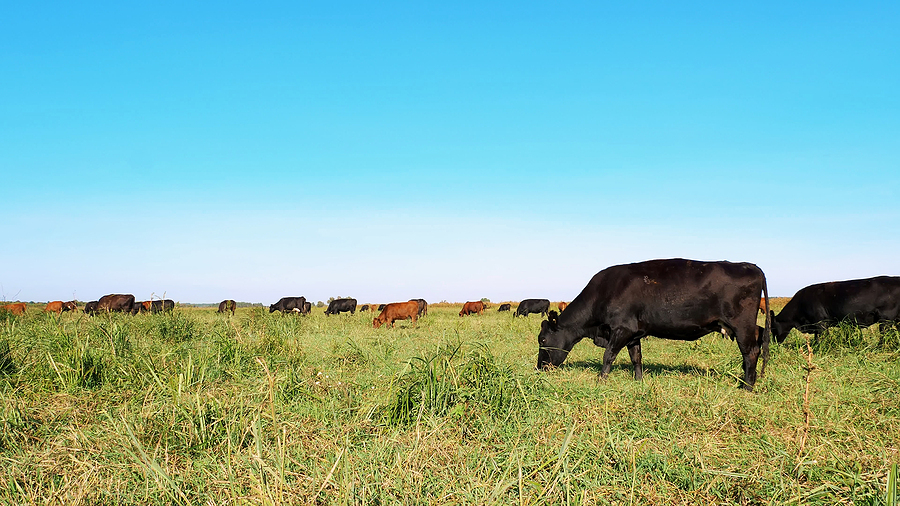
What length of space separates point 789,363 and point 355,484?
28.7 ft

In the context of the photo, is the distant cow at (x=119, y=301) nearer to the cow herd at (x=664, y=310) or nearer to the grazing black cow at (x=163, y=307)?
the grazing black cow at (x=163, y=307)

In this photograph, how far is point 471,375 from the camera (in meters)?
4.91

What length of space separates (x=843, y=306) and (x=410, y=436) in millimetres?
12902

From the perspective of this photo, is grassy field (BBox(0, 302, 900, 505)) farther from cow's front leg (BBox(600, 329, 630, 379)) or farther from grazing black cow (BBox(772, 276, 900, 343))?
grazing black cow (BBox(772, 276, 900, 343))

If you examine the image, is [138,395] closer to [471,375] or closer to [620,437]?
[471,375]

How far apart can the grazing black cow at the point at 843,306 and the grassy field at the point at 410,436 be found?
21.1ft

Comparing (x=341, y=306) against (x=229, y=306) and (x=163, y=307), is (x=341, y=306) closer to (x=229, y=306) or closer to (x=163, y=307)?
(x=229, y=306)

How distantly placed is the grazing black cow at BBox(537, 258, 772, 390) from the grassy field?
1373 mm

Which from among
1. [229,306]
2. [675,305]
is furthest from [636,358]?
[229,306]

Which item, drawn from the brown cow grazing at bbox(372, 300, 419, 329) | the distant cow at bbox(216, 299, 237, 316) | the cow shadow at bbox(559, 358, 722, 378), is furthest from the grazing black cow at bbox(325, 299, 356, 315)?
the cow shadow at bbox(559, 358, 722, 378)

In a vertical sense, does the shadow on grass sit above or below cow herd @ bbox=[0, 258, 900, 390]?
below

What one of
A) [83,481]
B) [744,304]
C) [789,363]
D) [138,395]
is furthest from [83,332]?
[789,363]

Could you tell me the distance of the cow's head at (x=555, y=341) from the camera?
954cm

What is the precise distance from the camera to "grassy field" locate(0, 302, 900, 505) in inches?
125
